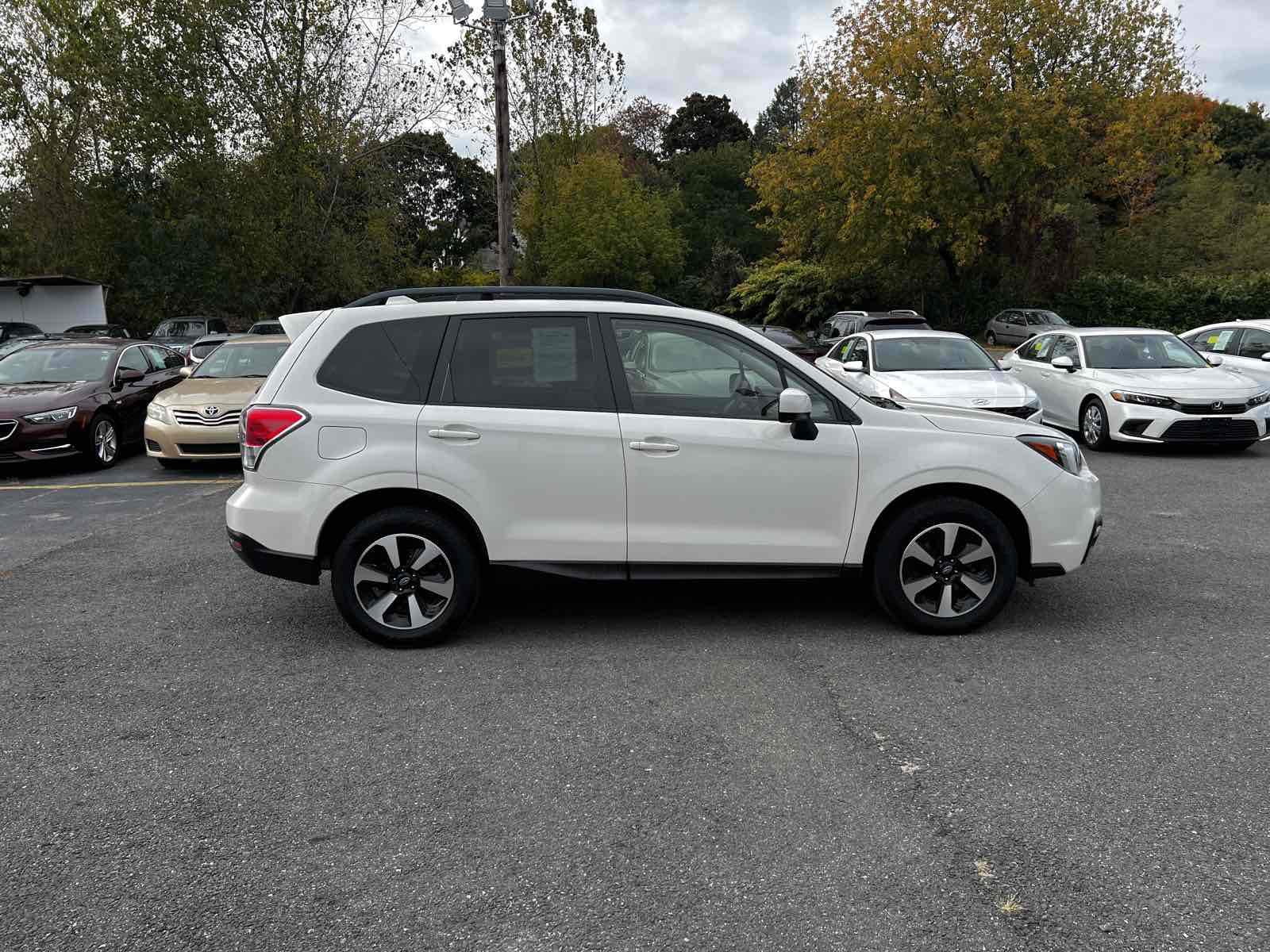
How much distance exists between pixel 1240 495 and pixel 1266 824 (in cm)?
695

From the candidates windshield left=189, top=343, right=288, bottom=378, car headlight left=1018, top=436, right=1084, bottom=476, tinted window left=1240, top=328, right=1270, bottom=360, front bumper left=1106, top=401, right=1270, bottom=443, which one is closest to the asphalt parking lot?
car headlight left=1018, top=436, right=1084, bottom=476

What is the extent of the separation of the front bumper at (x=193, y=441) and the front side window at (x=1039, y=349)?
1038cm

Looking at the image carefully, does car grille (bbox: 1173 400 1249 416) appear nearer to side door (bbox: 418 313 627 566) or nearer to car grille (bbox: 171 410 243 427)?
side door (bbox: 418 313 627 566)

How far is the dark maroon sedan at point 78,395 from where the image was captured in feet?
37.4

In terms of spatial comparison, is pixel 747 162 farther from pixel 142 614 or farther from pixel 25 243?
pixel 142 614

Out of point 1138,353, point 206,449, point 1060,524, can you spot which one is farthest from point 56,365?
point 1138,353

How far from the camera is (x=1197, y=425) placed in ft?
37.6

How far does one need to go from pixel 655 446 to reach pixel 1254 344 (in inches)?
504

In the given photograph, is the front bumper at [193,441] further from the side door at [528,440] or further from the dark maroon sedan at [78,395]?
the side door at [528,440]

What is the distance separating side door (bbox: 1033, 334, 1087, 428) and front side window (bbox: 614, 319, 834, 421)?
8801 mm

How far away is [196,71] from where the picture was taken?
30.5 metres

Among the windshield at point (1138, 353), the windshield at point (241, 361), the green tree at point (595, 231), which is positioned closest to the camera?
the windshield at point (1138, 353)

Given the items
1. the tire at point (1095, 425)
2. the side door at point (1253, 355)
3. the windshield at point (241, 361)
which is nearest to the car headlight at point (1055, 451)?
the tire at point (1095, 425)

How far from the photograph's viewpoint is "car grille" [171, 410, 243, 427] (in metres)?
11.5
